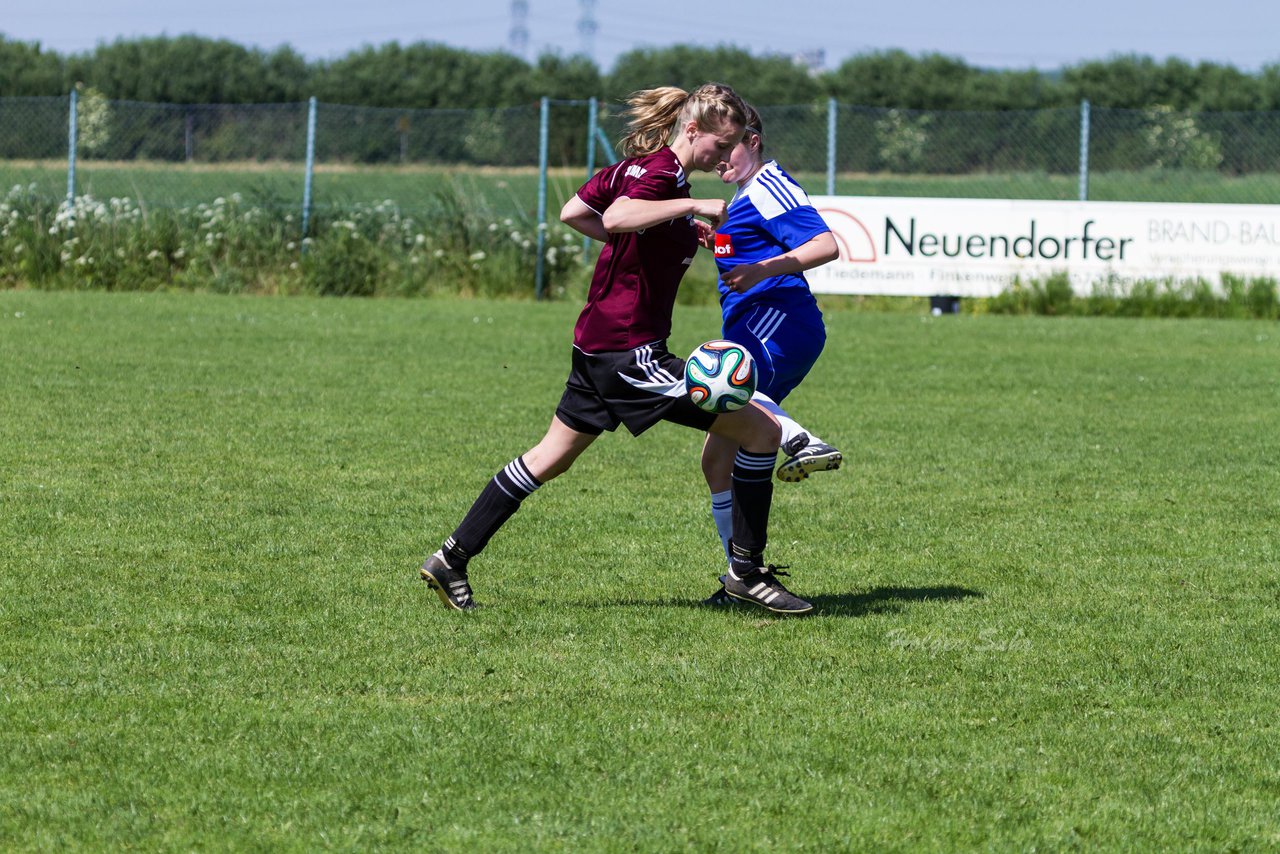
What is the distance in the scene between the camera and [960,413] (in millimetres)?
11211

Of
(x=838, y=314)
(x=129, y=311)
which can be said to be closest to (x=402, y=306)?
(x=129, y=311)

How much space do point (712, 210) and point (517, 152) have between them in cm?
2293

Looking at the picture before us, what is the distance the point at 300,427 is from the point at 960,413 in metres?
4.42

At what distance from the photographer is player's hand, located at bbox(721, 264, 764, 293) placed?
18.2 feet

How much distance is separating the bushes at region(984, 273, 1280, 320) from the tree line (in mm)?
27814

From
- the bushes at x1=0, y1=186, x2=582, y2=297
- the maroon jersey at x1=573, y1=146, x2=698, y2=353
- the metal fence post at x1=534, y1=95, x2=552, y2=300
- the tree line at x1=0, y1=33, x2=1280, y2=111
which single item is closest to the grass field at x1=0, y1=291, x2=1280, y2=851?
the maroon jersey at x1=573, y1=146, x2=698, y2=353

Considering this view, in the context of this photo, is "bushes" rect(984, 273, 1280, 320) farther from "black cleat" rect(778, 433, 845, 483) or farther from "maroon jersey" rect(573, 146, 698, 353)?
"maroon jersey" rect(573, 146, 698, 353)

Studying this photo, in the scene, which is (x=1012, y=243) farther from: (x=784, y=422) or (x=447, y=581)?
(x=447, y=581)

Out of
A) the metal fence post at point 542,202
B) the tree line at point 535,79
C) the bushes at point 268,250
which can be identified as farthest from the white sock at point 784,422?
the tree line at point 535,79

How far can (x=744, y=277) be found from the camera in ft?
18.4

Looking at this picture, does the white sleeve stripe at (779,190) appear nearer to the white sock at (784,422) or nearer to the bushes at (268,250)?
the white sock at (784,422)

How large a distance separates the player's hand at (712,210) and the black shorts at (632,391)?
20.6 inches

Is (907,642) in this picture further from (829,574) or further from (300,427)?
(300,427)

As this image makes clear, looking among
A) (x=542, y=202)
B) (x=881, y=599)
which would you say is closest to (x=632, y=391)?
(x=881, y=599)
